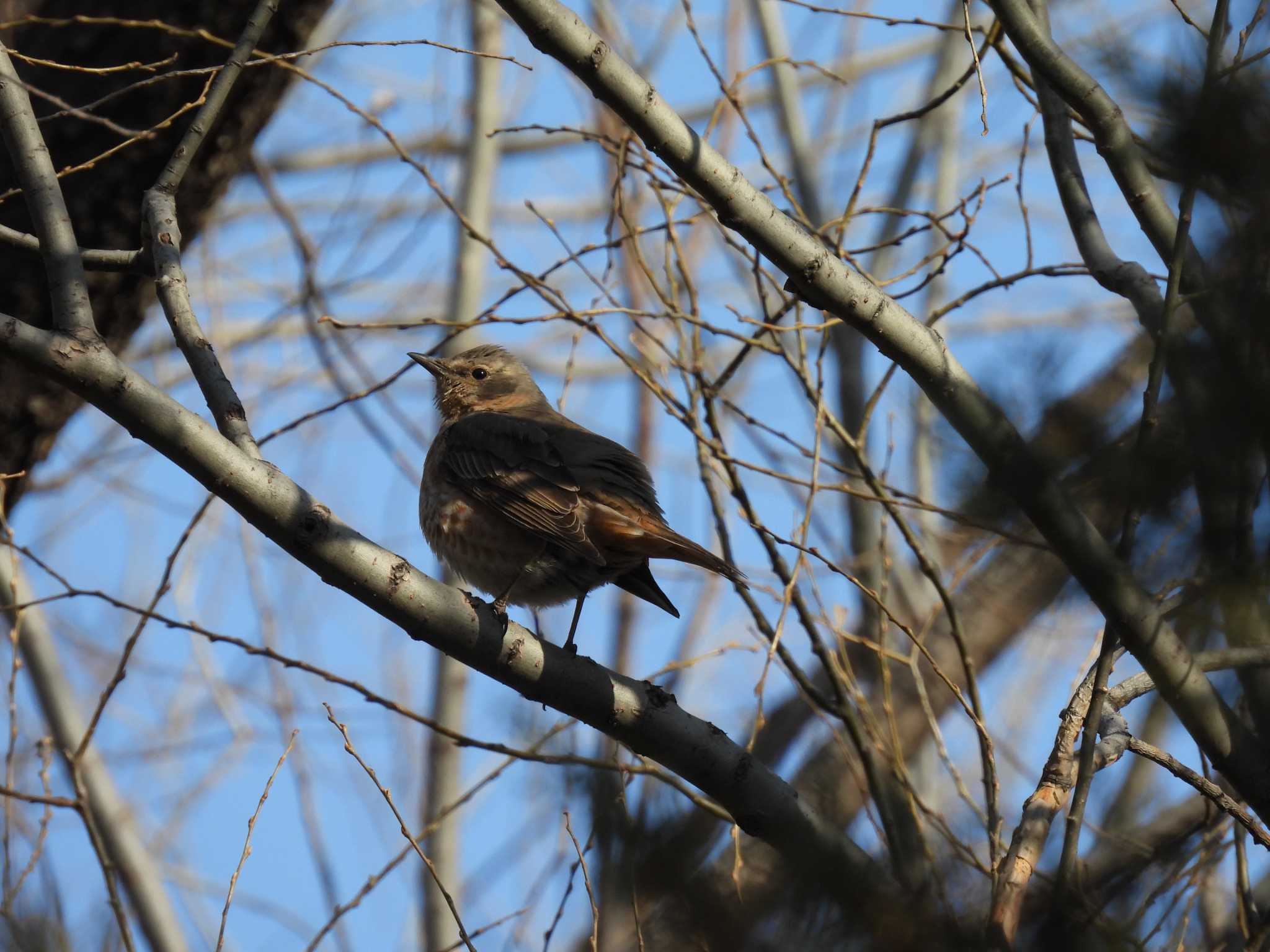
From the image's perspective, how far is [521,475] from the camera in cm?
446

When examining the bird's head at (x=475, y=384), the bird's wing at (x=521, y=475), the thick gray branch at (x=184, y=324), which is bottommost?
the thick gray branch at (x=184, y=324)

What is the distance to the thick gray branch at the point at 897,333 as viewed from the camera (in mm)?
2510

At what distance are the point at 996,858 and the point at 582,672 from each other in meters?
1.07

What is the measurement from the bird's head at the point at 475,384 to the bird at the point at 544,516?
23.7 inches

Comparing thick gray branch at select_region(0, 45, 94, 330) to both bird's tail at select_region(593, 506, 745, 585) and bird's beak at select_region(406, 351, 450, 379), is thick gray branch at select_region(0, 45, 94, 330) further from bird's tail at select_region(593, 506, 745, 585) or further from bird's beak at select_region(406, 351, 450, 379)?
bird's beak at select_region(406, 351, 450, 379)

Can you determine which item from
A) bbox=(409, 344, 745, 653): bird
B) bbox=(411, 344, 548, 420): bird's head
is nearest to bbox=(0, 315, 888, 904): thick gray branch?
bbox=(409, 344, 745, 653): bird

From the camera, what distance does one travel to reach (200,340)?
2.88 metres

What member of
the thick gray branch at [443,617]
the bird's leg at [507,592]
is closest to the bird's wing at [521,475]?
the bird's leg at [507,592]

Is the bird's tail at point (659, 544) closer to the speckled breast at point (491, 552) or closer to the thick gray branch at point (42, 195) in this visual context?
the speckled breast at point (491, 552)

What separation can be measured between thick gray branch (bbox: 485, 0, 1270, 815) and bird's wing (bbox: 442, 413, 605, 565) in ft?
4.99

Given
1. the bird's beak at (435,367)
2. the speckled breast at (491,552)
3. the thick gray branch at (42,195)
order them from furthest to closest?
the bird's beak at (435,367), the speckled breast at (491,552), the thick gray branch at (42,195)

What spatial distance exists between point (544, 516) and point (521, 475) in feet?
0.93

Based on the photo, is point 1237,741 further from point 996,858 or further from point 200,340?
point 200,340

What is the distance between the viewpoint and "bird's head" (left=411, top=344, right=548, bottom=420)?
561cm
